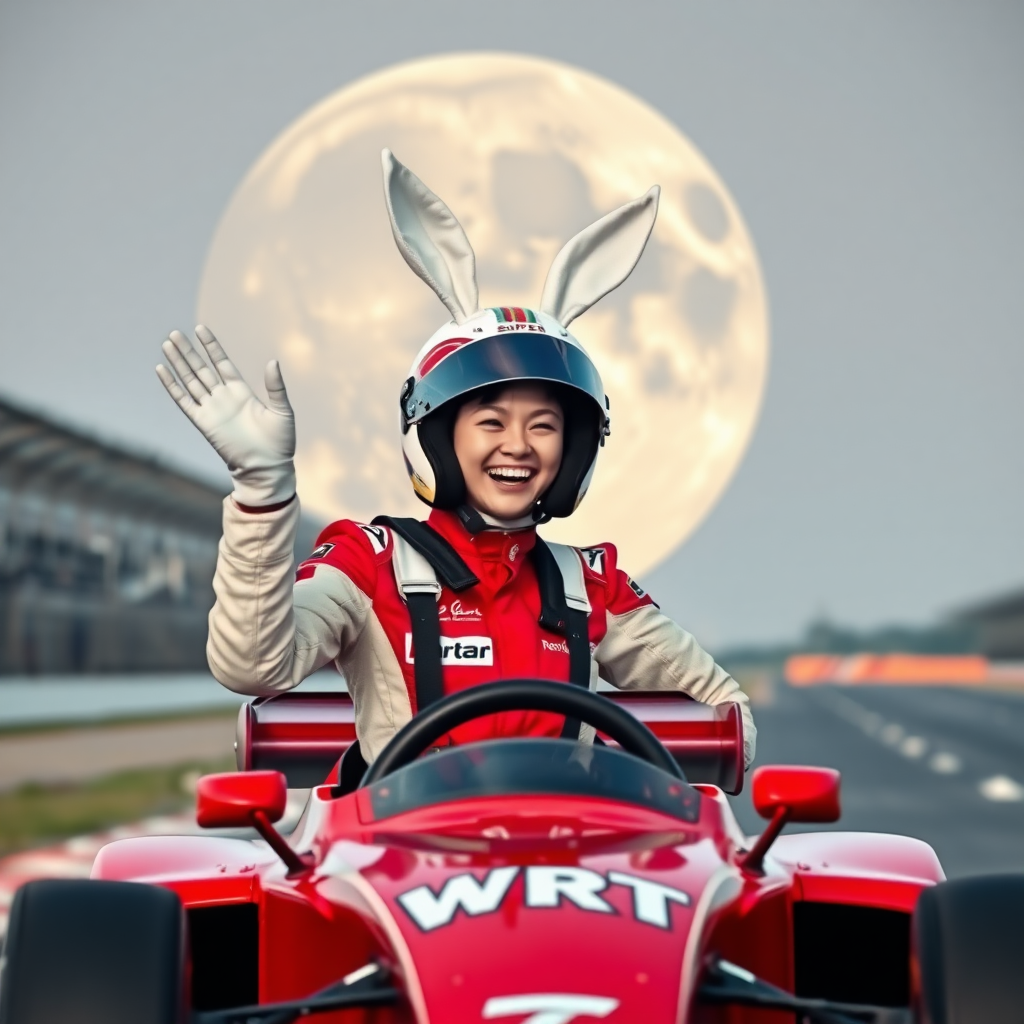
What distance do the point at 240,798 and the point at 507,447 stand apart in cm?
149

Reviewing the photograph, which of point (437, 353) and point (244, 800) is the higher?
point (437, 353)

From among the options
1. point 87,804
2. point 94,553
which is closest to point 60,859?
point 87,804

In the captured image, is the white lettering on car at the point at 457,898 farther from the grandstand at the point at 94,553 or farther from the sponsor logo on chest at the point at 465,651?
the grandstand at the point at 94,553

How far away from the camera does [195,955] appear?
3.54m

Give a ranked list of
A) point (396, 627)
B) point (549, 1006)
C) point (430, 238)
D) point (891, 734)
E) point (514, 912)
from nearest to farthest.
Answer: point (549, 1006) → point (514, 912) → point (396, 627) → point (430, 238) → point (891, 734)

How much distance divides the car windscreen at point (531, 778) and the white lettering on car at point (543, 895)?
314mm

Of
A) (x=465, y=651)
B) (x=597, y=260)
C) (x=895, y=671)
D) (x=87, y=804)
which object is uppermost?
(x=895, y=671)

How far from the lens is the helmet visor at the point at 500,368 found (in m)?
4.29

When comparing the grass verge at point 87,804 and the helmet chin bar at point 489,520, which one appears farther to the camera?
the grass verge at point 87,804

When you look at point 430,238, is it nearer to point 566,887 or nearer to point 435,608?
point 435,608

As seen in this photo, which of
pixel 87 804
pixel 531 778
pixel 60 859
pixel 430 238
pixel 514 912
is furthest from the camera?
pixel 87 804

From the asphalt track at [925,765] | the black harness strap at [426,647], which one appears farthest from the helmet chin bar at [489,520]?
the asphalt track at [925,765]

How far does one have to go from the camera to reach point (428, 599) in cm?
421

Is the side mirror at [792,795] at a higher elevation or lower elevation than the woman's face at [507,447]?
lower
